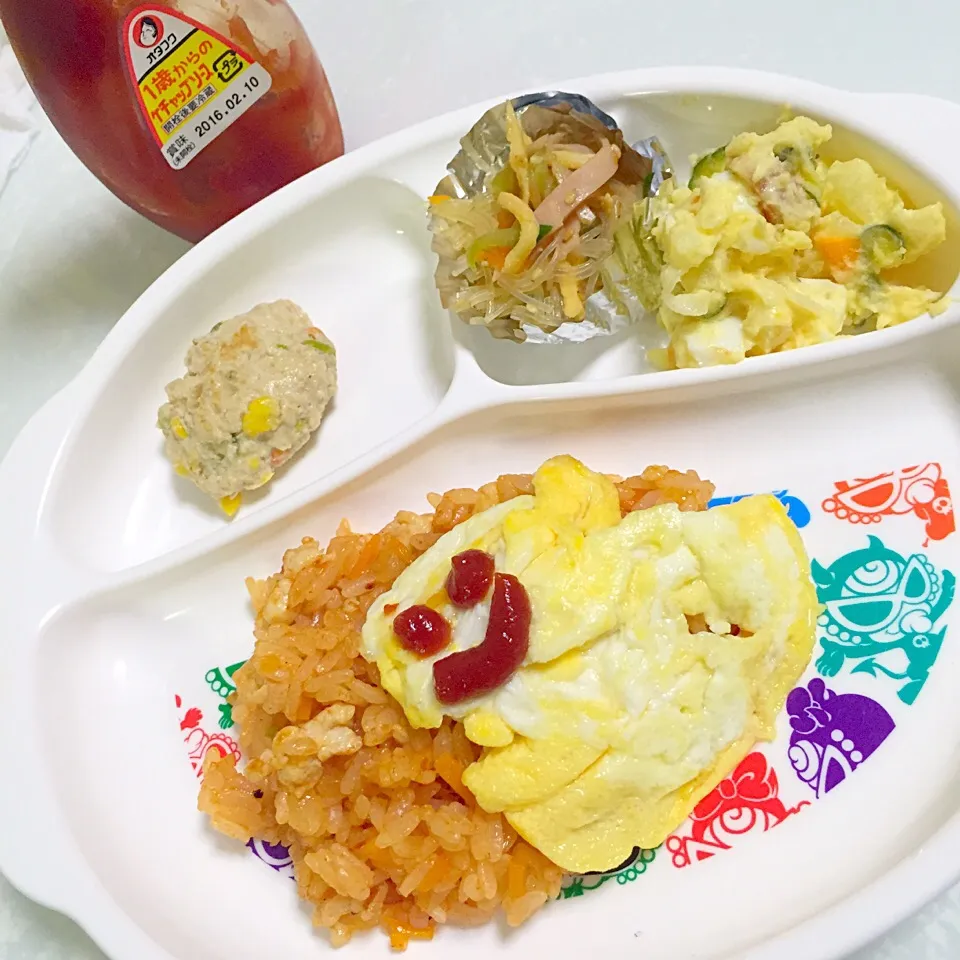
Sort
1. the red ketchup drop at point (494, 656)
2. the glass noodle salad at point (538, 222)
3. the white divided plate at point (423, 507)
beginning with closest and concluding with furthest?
the red ketchup drop at point (494, 656)
the white divided plate at point (423, 507)
the glass noodle salad at point (538, 222)

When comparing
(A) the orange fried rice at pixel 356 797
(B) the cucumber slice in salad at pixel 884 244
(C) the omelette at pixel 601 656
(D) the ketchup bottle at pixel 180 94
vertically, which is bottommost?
(A) the orange fried rice at pixel 356 797

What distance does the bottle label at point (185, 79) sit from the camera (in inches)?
62.8

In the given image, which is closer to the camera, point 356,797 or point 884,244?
point 356,797

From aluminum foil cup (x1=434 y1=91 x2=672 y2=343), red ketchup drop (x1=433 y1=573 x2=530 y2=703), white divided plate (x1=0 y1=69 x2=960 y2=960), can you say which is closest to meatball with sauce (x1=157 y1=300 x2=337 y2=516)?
white divided plate (x1=0 y1=69 x2=960 y2=960)

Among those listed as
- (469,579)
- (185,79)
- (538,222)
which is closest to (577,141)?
(538,222)

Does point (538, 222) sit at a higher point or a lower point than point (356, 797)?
higher

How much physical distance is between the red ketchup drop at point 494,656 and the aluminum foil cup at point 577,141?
608mm

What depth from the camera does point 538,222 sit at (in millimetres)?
1639

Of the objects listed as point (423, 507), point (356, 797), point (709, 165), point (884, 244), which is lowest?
point (356, 797)

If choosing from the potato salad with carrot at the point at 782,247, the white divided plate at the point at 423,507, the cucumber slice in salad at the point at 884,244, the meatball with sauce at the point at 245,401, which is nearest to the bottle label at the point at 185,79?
the white divided plate at the point at 423,507

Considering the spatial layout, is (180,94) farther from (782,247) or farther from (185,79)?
(782,247)

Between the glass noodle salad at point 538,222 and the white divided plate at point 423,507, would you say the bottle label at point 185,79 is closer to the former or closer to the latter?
the white divided plate at point 423,507

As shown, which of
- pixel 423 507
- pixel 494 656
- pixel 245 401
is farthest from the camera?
pixel 423 507

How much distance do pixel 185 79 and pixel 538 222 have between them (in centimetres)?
76
